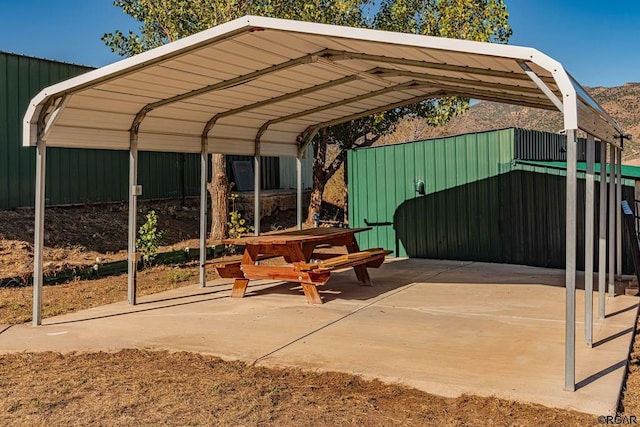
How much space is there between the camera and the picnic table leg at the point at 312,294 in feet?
23.2

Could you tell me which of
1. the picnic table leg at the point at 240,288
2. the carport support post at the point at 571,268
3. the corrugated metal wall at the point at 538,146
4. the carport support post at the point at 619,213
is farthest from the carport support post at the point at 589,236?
the corrugated metal wall at the point at 538,146

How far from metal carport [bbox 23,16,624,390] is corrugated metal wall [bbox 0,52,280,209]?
4432mm

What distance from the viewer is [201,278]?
8.48 metres

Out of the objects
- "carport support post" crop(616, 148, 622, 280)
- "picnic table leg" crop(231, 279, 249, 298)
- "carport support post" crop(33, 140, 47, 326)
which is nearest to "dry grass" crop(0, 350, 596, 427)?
"carport support post" crop(33, 140, 47, 326)

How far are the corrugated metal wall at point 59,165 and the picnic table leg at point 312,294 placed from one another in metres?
6.44

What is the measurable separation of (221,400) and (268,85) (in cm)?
421

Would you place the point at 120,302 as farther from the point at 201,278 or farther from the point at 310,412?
the point at 310,412

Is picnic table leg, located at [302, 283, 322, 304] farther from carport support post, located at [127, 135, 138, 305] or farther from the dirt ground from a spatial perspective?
the dirt ground

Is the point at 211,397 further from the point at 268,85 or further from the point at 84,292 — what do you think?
the point at 84,292

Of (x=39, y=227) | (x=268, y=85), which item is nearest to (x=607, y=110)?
(x=268, y=85)

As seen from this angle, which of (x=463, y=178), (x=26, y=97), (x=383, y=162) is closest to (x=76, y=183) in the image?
(x=26, y=97)

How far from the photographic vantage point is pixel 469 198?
10656mm

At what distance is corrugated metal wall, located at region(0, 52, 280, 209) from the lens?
10648 mm

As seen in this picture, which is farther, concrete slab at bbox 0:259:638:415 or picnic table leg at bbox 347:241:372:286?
picnic table leg at bbox 347:241:372:286
